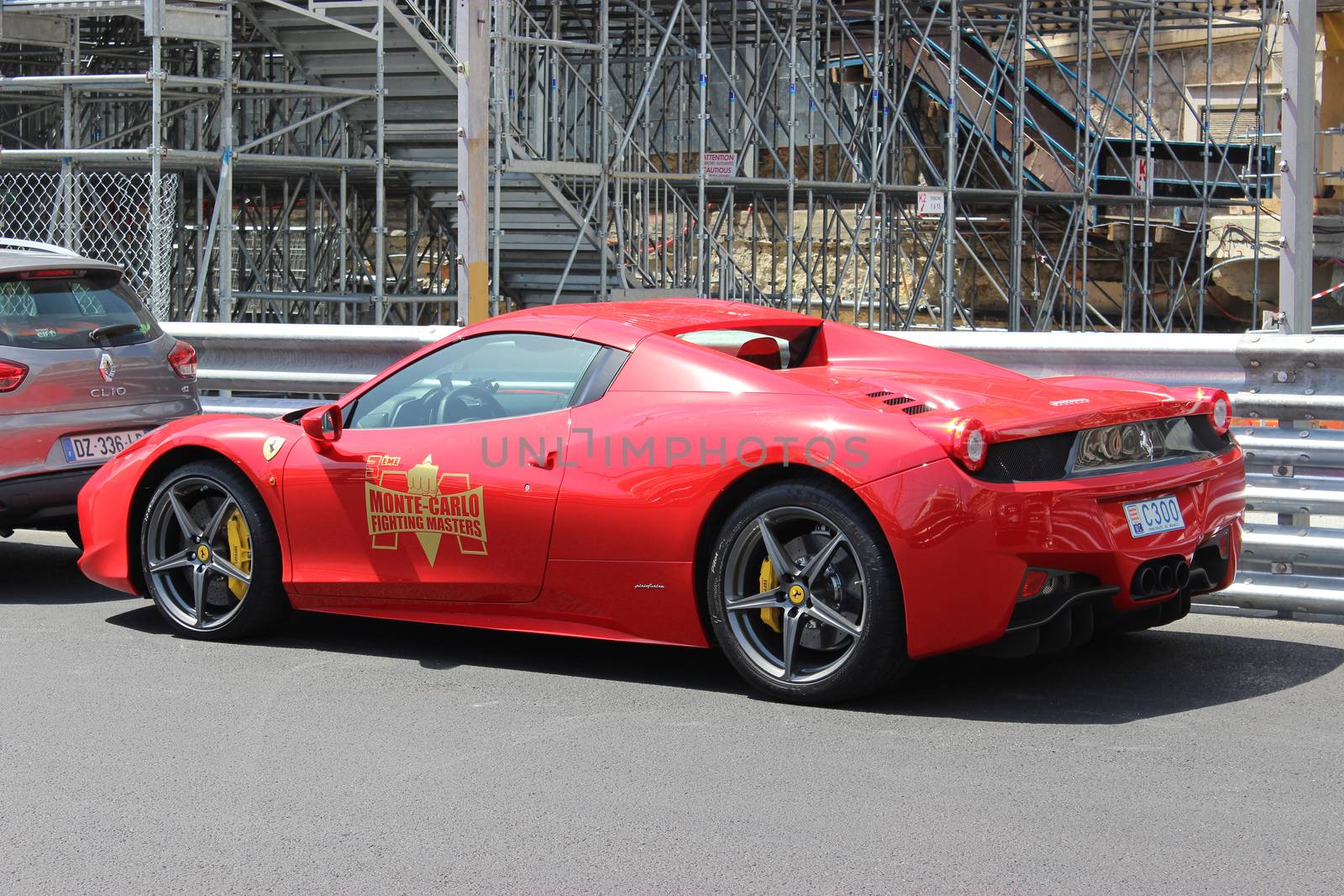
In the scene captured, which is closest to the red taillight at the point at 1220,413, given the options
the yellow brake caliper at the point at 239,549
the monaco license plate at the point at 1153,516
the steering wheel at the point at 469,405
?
the monaco license plate at the point at 1153,516

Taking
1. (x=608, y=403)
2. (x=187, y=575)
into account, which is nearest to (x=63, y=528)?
(x=187, y=575)

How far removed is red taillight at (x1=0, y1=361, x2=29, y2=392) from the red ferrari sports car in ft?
3.52

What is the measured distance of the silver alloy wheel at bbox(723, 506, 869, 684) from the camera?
5.23m

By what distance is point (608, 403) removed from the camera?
18.7ft

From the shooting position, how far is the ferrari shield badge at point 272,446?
6.39 metres

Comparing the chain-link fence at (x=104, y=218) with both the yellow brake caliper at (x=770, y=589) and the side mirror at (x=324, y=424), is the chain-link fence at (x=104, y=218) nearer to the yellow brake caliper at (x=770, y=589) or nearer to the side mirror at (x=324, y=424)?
the side mirror at (x=324, y=424)

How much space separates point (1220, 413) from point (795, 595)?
1656 millimetres

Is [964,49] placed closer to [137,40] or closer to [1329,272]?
[1329,272]

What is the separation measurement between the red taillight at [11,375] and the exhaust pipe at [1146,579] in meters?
4.90

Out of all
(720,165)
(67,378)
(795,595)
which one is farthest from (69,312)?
(720,165)

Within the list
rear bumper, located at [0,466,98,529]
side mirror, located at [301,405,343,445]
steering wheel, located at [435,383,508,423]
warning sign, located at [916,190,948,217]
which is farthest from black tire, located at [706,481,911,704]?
warning sign, located at [916,190,948,217]

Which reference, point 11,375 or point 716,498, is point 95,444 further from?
point 716,498

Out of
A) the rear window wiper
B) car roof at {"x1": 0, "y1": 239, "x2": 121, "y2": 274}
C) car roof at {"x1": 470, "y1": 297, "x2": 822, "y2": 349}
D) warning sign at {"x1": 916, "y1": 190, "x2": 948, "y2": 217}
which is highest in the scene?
warning sign at {"x1": 916, "y1": 190, "x2": 948, "y2": 217}

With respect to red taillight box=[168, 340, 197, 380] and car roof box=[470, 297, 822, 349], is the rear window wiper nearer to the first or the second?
red taillight box=[168, 340, 197, 380]
